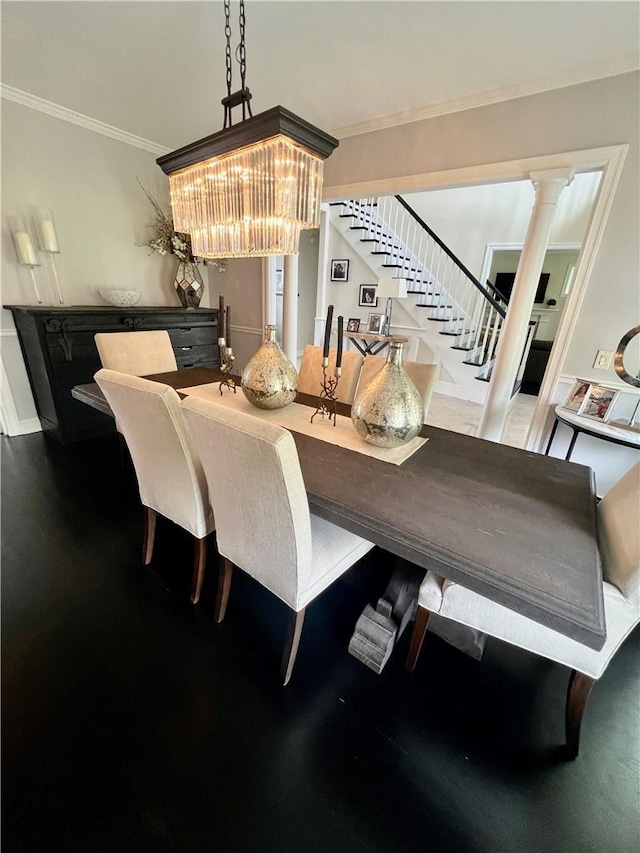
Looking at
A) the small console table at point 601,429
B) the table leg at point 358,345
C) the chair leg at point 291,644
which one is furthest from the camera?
the table leg at point 358,345

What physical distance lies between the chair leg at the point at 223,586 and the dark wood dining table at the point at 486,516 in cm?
56

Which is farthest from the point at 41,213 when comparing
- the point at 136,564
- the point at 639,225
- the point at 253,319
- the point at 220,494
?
the point at 639,225

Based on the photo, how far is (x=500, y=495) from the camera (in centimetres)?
115

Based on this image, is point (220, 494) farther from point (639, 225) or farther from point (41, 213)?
point (41, 213)

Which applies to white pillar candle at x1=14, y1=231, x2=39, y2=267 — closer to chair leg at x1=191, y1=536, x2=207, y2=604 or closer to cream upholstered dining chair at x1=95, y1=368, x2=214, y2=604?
cream upholstered dining chair at x1=95, y1=368, x2=214, y2=604

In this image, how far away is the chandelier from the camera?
139 centimetres

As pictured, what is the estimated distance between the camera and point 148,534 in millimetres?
1733

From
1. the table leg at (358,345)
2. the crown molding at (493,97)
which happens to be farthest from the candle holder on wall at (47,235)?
the table leg at (358,345)

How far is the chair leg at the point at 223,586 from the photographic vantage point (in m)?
1.42

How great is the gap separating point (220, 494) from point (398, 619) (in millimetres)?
839

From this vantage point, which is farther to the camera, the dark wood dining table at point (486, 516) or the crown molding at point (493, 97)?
the crown molding at point (493, 97)

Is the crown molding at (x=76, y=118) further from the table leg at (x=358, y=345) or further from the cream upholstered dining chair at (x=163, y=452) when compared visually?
the table leg at (x=358, y=345)

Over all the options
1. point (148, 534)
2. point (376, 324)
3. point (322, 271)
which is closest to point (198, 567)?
point (148, 534)

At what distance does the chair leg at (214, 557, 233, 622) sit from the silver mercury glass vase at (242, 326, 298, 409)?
2.50 ft
